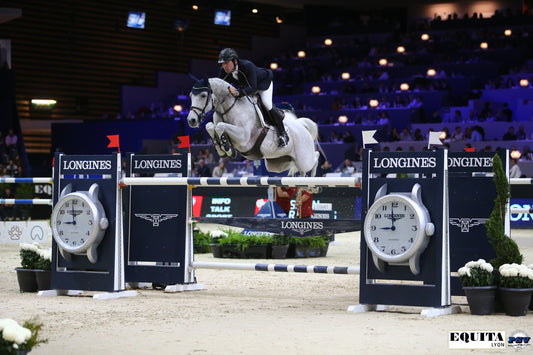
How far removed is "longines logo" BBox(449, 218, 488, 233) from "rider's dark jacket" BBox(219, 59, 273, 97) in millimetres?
3529

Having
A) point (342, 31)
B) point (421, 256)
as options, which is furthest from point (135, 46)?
point (421, 256)

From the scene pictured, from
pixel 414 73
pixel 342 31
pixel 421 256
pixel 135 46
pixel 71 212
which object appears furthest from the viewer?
pixel 342 31

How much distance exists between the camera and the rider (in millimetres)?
9257

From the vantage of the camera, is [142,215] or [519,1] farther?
[519,1]

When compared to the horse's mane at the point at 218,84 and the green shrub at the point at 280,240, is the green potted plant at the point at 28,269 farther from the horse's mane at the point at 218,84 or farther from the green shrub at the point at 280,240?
the green shrub at the point at 280,240

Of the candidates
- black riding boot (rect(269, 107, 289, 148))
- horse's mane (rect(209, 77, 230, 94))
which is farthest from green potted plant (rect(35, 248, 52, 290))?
black riding boot (rect(269, 107, 289, 148))

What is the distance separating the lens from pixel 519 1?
32.3m

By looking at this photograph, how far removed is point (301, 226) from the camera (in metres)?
7.03

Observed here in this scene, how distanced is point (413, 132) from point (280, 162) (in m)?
11.8

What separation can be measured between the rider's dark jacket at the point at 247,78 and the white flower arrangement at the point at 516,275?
14.2 feet

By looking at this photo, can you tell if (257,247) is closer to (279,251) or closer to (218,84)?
(279,251)

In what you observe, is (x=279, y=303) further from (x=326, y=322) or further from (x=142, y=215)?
(x=142, y=215)

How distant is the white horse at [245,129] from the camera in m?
8.91

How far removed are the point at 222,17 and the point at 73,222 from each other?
2593 cm
